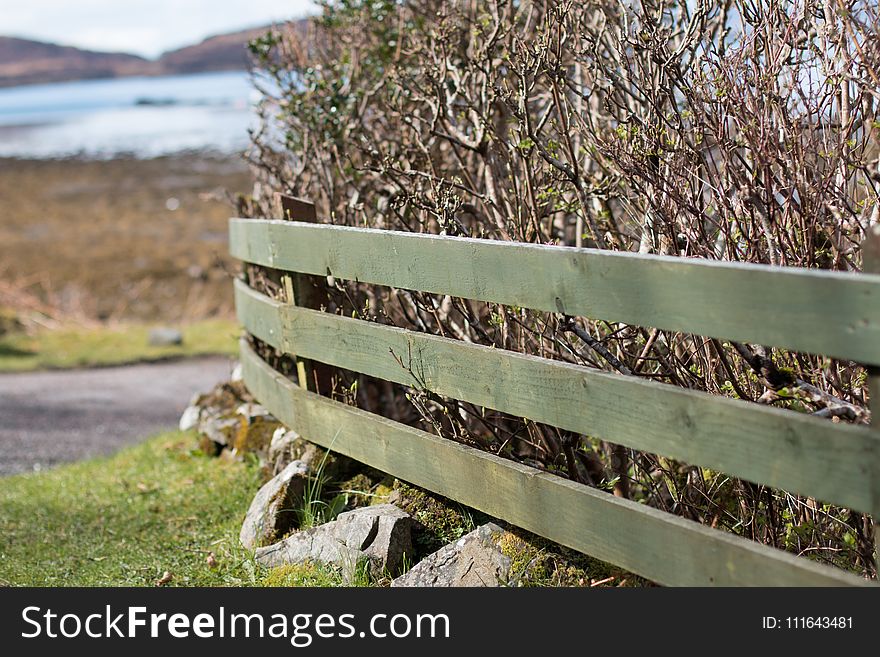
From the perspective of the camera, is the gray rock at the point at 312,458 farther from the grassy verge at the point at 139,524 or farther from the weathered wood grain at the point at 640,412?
the weathered wood grain at the point at 640,412

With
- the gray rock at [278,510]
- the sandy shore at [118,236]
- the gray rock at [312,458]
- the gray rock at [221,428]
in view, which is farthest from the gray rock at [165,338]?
the gray rock at [278,510]

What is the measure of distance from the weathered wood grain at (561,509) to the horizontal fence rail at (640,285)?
0.59 meters

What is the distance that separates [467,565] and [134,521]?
2.58 metres

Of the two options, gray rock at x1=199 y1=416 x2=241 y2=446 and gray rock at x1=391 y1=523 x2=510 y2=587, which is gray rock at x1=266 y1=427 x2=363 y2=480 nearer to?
gray rock at x1=391 y1=523 x2=510 y2=587

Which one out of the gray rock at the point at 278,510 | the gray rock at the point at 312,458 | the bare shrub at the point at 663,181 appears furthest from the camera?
the gray rock at the point at 312,458

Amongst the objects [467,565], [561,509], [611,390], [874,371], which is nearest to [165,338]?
[467,565]

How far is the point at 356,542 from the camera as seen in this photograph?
424 cm

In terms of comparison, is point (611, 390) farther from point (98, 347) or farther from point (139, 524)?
point (98, 347)

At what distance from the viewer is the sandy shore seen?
70.5 feet

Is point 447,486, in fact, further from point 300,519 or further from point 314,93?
point 314,93

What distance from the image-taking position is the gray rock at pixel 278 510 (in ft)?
15.8

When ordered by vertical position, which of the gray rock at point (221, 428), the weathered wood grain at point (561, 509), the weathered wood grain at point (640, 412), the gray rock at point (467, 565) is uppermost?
the weathered wood grain at point (640, 412)

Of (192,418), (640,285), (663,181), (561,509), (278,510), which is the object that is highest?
(663,181)
